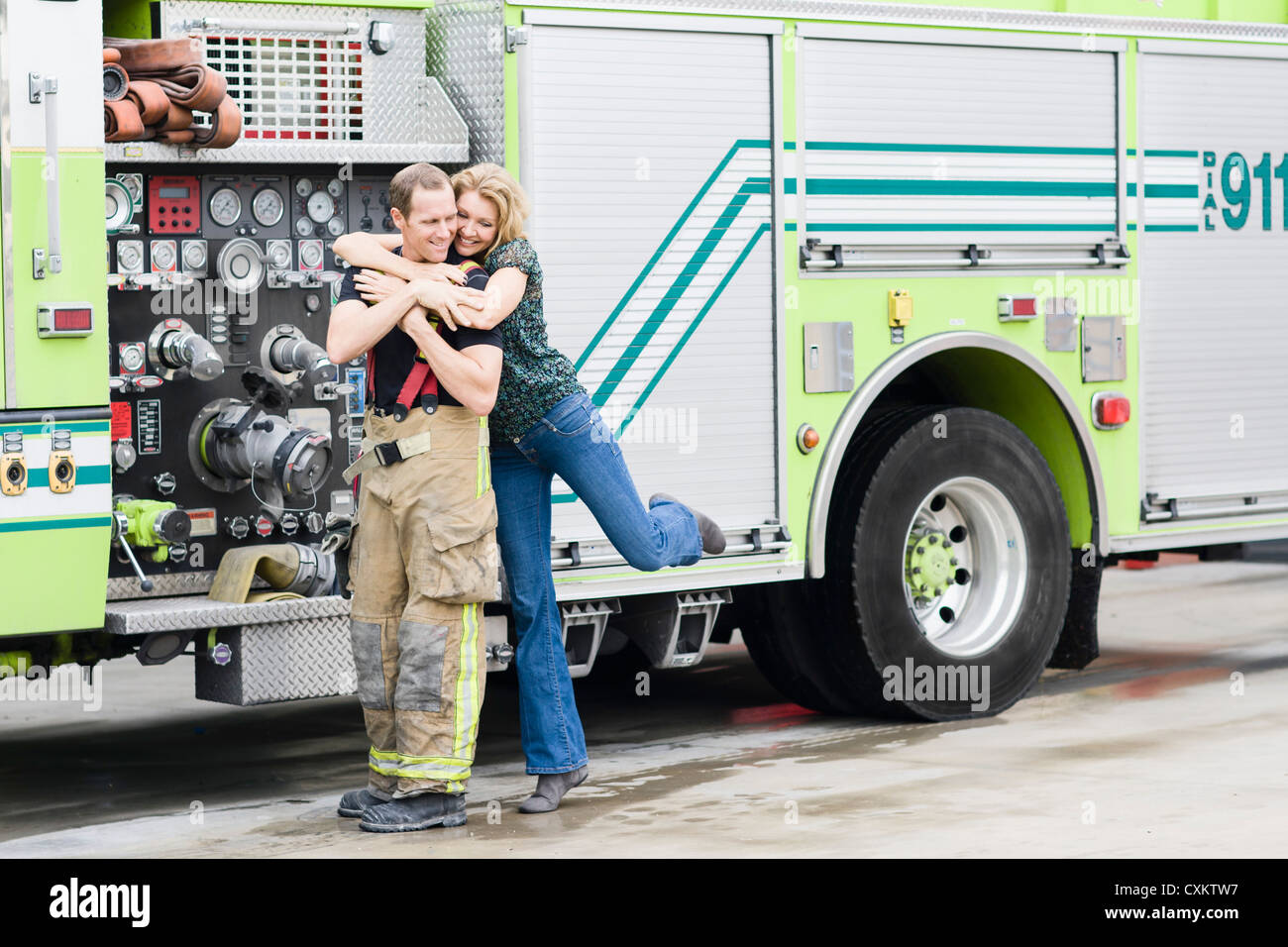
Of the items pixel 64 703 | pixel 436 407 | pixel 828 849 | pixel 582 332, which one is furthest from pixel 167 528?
pixel 64 703

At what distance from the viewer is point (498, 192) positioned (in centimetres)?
663

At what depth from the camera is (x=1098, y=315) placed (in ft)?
28.6

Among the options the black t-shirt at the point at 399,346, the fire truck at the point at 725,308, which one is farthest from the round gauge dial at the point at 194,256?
the black t-shirt at the point at 399,346

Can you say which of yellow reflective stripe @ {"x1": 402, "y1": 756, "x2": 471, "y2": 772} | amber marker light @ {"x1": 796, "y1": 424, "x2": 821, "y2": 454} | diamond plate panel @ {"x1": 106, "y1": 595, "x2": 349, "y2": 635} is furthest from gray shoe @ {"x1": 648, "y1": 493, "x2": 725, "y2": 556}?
yellow reflective stripe @ {"x1": 402, "y1": 756, "x2": 471, "y2": 772}

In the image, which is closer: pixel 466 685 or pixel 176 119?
pixel 466 685

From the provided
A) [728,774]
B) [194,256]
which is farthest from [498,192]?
[728,774]

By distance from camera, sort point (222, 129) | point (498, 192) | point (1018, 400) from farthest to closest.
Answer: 1. point (1018, 400)
2. point (222, 129)
3. point (498, 192)

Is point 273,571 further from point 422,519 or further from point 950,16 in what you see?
point 950,16

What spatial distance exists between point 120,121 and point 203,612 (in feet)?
4.97

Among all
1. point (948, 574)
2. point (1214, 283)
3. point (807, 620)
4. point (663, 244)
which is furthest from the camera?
point (1214, 283)

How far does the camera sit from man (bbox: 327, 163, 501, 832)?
6.36 metres

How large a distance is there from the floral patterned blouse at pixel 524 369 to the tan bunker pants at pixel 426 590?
0.18 m
